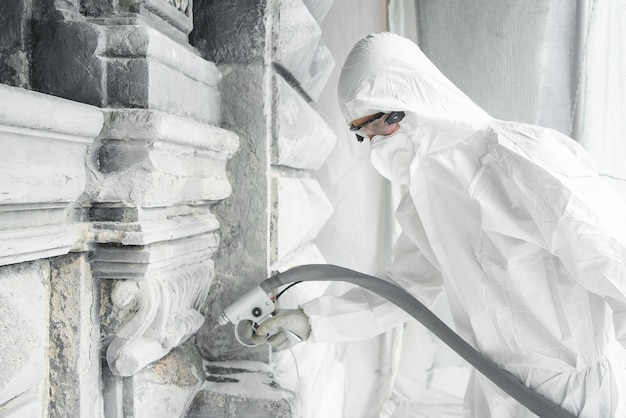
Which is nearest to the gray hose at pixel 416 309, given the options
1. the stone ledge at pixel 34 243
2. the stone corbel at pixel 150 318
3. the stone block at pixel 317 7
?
the stone corbel at pixel 150 318

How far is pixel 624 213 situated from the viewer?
2.82ft

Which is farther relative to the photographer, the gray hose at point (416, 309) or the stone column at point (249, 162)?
the stone column at point (249, 162)

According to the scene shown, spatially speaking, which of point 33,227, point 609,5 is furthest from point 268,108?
point 609,5

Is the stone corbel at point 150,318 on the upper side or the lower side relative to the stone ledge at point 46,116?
lower

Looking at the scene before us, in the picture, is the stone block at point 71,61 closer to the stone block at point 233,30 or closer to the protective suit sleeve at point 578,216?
the stone block at point 233,30

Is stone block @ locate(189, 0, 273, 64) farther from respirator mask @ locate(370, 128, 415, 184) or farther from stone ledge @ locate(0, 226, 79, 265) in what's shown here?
stone ledge @ locate(0, 226, 79, 265)

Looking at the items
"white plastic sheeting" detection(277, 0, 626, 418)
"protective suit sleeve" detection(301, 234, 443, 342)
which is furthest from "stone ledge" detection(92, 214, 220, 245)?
"white plastic sheeting" detection(277, 0, 626, 418)

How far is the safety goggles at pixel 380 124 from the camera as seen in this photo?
1.01 meters

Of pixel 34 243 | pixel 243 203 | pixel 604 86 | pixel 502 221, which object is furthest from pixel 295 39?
pixel 604 86

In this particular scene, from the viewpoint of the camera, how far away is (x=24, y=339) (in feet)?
2.43

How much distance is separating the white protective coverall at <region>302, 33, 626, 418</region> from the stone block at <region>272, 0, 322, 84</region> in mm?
170

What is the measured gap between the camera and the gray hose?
3.17ft

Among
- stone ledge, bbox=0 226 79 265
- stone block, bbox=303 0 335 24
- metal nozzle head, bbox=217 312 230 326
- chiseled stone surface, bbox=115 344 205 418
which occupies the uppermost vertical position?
stone block, bbox=303 0 335 24

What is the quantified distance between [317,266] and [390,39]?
1.60ft
